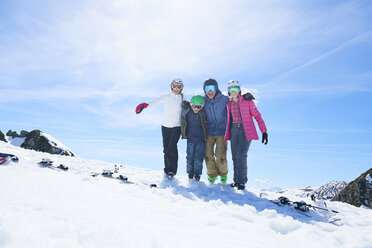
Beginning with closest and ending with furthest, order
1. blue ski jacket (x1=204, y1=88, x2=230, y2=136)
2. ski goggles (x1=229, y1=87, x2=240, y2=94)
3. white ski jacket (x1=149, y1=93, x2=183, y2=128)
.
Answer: ski goggles (x1=229, y1=87, x2=240, y2=94), blue ski jacket (x1=204, y1=88, x2=230, y2=136), white ski jacket (x1=149, y1=93, x2=183, y2=128)

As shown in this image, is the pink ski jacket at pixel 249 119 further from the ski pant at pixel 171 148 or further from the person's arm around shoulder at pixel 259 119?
the ski pant at pixel 171 148

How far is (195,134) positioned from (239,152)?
1305mm

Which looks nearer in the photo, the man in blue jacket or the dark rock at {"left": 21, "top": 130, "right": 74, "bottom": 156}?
the man in blue jacket

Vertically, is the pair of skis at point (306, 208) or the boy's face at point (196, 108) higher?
the boy's face at point (196, 108)

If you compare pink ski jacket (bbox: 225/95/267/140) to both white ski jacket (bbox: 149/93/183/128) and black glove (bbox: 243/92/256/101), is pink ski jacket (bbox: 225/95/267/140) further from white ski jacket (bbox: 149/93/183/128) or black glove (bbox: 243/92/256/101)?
white ski jacket (bbox: 149/93/183/128)

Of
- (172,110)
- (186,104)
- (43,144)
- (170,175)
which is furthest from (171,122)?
(43,144)

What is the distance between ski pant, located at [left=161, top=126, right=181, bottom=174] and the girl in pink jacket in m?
Answer: 1.54

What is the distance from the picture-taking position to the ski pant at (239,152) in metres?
6.53

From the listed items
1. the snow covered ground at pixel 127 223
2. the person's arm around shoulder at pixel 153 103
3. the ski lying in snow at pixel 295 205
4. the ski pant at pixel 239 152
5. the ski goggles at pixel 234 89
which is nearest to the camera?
the snow covered ground at pixel 127 223

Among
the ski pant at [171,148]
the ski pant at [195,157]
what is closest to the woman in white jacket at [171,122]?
the ski pant at [171,148]

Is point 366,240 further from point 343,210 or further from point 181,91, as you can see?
point 181,91

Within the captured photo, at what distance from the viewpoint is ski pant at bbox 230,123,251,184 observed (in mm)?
6531

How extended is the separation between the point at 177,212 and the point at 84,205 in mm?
1118

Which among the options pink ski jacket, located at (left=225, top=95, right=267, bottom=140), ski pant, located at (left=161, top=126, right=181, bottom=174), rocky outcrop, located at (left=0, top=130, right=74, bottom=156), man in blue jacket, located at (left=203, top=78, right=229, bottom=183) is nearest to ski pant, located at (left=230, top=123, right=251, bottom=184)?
pink ski jacket, located at (left=225, top=95, right=267, bottom=140)
